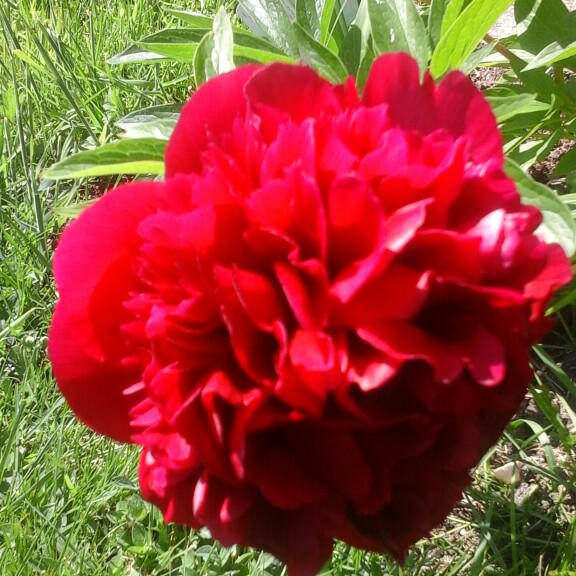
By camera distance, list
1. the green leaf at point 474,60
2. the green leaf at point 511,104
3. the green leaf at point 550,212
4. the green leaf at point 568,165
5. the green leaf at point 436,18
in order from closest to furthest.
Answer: the green leaf at point 550,212, the green leaf at point 511,104, the green leaf at point 474,60, the green leaf at point 436,18, the green leaf at point 568,165

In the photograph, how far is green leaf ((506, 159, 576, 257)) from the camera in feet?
2.24

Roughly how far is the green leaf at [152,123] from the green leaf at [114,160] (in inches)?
2.8

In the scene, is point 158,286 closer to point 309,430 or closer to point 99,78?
point 309,430

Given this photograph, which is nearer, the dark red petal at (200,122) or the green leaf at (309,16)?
the dark red petal at (200,122)

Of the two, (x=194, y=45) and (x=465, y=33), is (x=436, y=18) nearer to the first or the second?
(x=465, y=33)

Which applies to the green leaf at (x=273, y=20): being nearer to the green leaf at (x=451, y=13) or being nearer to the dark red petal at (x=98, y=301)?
the green leaf at (x=451, y=13)

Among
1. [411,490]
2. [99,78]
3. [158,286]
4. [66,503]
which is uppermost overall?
[158,286]

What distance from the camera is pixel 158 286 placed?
23.6 inches

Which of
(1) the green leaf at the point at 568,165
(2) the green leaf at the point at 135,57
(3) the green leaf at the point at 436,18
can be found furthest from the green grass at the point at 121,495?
(3) the green leaf at the point at 436,18

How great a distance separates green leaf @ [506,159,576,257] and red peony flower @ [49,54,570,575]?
85 mm

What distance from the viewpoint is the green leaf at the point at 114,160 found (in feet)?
2.54

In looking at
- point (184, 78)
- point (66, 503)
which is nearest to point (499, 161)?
point (66, 503)

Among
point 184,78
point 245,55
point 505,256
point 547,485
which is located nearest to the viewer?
point 505,256

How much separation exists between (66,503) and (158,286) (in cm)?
71
